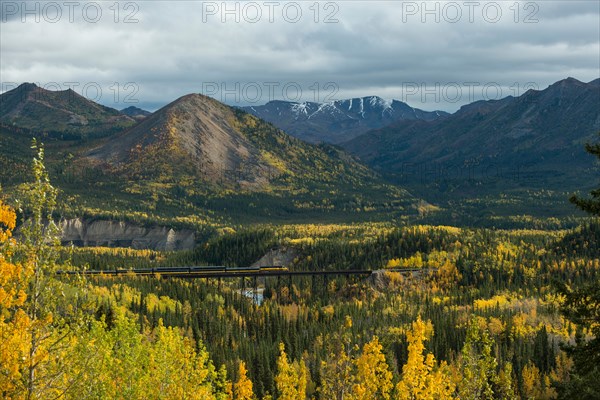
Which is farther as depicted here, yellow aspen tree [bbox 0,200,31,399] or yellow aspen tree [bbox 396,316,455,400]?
yellow aspen tree [bbox 396,316,455,400]

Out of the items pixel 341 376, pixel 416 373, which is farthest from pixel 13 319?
pixel 341 376

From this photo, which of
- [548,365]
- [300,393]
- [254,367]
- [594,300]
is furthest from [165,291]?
[594,300]

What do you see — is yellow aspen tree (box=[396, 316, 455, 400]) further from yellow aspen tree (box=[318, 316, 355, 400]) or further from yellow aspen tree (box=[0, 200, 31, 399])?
yellow aspen tree (box=[0, 200, 31, 399])

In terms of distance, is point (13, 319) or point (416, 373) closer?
point (13, 319)

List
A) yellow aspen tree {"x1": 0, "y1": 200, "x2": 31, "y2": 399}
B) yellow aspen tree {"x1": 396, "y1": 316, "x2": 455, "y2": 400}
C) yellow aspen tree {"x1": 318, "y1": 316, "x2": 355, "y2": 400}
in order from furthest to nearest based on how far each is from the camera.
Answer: yellow aspen tree {"x1": 396, "y1": 316, "x2": 455, "y2": 400} < yellow aspen tree {"x1": 318, "y1": 316, "x2": 355, "y2": 400} < yellow aspen tree {"x1": 0, "y1": 200, "x2": 31, "y2": 399}

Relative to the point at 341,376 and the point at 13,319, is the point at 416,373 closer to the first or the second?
the point at 341,376

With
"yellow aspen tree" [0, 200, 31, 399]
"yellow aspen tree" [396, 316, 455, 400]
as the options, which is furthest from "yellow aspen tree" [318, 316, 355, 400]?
"yellow aspen tree" [0, 200, 31, 399]

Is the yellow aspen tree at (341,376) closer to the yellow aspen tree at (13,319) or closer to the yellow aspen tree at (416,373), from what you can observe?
the yellow aspen tree at (416,373)

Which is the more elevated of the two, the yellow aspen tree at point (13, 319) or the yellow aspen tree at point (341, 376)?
the yellow aspen tree at point (13, 319)

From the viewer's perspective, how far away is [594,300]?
29.1 meters

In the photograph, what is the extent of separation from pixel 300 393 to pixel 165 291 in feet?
469

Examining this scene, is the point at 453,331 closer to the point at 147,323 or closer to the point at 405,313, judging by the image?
the point at 405,313

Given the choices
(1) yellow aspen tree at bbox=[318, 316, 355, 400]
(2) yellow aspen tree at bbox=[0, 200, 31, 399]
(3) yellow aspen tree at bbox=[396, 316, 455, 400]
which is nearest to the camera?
(2) yellow aspen tree at bbox=[0, 200, 31, 399]

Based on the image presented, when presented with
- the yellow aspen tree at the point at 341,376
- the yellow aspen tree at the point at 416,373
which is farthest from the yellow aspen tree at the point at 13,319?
the yellow aspen tree at the point at 416,373
